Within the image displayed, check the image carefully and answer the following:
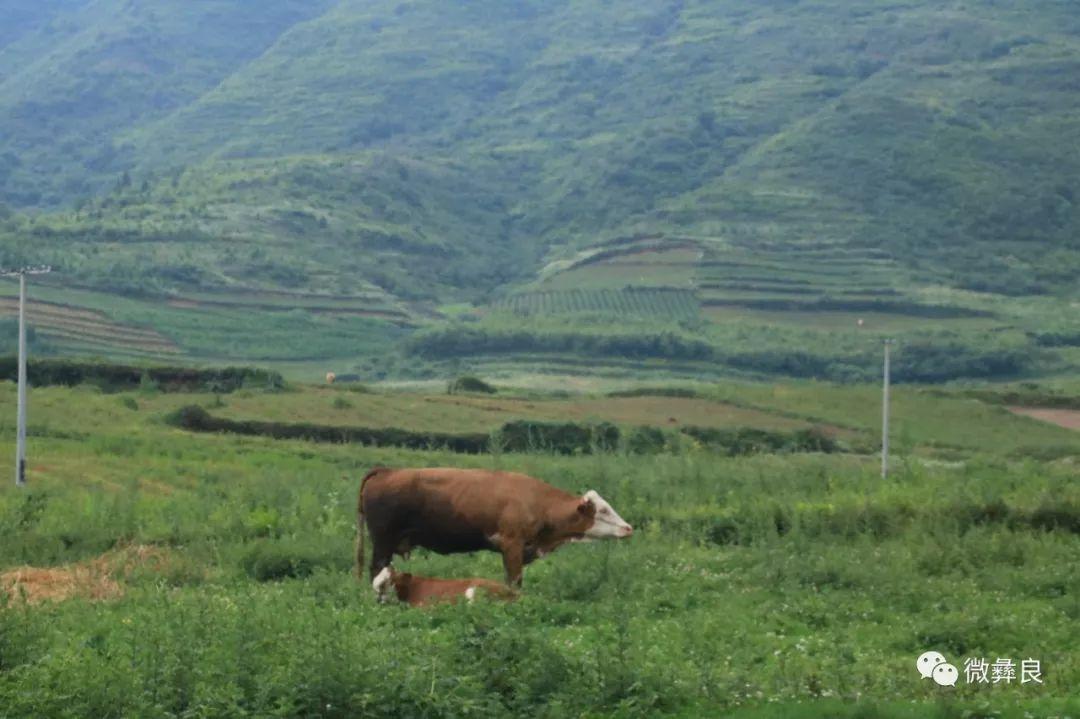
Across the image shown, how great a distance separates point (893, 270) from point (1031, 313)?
9367 millimetres

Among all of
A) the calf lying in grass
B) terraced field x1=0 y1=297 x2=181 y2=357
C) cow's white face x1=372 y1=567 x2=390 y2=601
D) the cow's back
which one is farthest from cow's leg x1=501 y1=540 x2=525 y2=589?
terraced field x1=0 y1=297 x2=181 y2=357

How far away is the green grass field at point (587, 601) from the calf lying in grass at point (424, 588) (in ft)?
0.81

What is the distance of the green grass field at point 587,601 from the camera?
474 inches

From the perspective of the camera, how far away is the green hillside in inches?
3738

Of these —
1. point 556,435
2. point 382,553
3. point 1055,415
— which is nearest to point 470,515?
point 382,553

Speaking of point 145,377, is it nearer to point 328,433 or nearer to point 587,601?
point 328,433

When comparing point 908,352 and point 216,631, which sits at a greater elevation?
point 216,631

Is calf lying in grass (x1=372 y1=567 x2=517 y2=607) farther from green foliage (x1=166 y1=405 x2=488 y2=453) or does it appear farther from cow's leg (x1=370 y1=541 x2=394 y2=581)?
green foliage (x1=166 y1=405 x2=488 y2=453)

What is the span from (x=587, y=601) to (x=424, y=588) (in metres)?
1.58

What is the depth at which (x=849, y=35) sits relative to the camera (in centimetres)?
17750

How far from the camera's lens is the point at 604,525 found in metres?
17.3

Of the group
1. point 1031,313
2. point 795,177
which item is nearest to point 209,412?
point 1031,313

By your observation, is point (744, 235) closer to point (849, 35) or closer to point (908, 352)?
point (908, 352)

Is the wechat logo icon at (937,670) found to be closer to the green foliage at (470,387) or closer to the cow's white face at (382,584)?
the cow's white face at (382,584)
